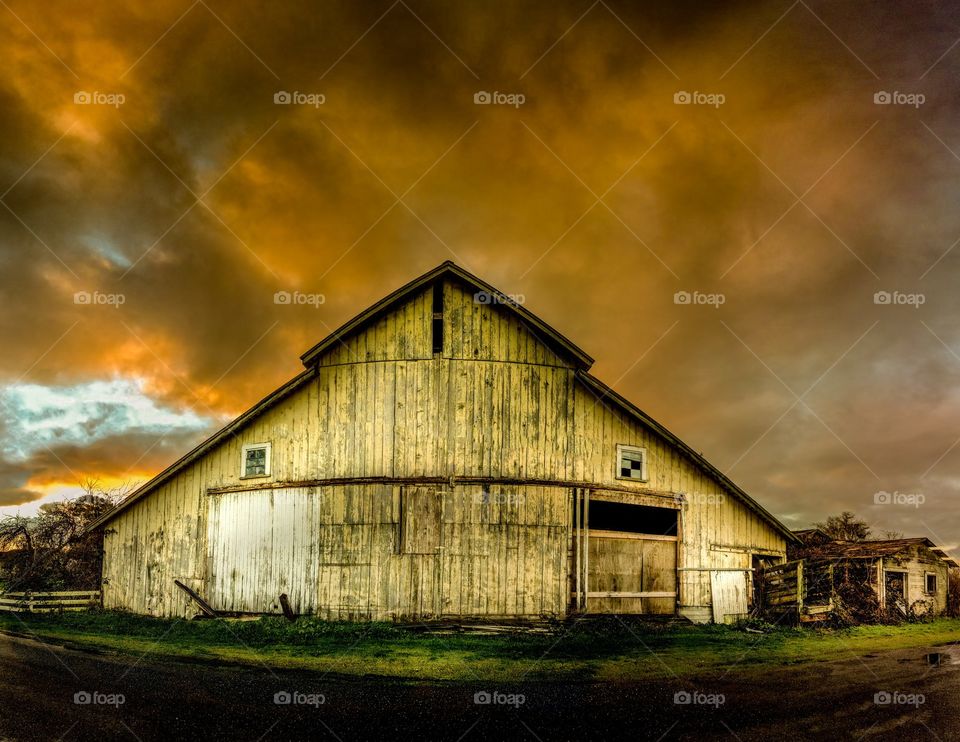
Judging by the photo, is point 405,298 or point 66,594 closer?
point 405,298

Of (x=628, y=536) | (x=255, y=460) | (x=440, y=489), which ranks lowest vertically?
(x=628, y=536)

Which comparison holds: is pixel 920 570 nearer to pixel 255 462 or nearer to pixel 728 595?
pixel 728 595

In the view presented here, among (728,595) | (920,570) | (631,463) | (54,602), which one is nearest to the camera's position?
(631,463)

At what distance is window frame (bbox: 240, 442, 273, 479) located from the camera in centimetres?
1875

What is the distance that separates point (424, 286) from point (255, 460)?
693 cm

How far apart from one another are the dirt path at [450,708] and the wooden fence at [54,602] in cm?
1036

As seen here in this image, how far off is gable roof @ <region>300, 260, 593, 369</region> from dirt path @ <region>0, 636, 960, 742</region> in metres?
8.79

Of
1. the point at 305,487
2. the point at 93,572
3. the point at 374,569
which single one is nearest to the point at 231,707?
the point at 374,569

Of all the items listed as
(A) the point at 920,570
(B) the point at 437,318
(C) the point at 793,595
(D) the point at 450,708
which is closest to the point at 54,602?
(B) the point at 437,318

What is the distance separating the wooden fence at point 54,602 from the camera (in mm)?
21266

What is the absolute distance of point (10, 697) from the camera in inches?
383

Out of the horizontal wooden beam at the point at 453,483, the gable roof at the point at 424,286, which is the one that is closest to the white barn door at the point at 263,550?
the horizontal wooden beam at the point at 453,483

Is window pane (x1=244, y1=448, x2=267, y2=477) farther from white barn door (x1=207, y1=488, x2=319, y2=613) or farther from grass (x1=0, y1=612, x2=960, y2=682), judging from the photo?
grass (x1=0, y1=612, x2=960, y2=682)

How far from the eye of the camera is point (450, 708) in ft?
29.8
